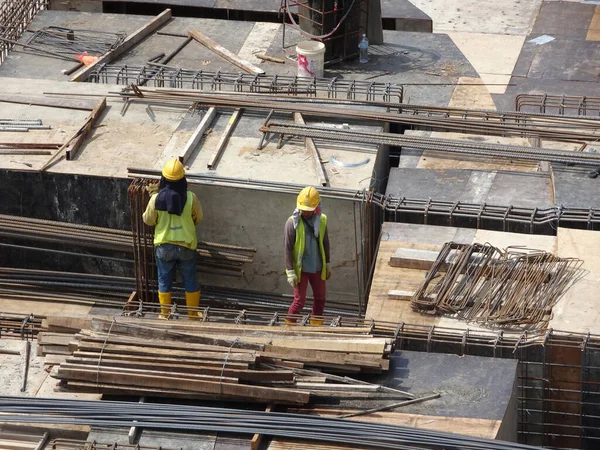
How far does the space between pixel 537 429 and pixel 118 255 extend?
642cm

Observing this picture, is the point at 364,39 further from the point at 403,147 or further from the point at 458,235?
the point at 458,235

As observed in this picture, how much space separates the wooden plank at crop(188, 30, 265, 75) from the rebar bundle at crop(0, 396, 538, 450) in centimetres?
1011

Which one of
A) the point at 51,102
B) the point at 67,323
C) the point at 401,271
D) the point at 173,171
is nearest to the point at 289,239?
the point at 401,271

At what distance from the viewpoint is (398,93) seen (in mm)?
19047

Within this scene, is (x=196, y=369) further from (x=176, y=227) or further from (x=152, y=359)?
(x=176, y=227)

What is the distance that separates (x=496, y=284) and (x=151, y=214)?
427 centimetres

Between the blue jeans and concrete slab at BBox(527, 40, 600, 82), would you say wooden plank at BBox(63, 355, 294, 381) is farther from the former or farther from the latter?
concrete slab at BBox(527, 40, 600, 82)

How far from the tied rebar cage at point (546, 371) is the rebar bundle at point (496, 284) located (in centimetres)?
34

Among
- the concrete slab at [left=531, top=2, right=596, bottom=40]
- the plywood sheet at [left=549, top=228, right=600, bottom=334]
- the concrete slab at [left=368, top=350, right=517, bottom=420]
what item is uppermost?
the concrete slab at [left=368, top=350, right=517, bottom=420]

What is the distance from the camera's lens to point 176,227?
47.9ft

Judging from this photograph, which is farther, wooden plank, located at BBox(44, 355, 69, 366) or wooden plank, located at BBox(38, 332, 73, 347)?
wooden plank, located at BBox(38, 332, 73, 347)

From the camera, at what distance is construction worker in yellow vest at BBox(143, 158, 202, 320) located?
47.0ft

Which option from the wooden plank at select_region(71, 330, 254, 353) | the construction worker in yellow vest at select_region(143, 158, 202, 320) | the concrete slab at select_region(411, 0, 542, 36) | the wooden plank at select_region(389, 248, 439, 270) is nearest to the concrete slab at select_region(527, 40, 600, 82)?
the concrete slab at select_region(411, 0, 542, 36)

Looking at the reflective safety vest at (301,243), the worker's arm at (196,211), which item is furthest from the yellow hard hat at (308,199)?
the worker's arm at (196,211)
